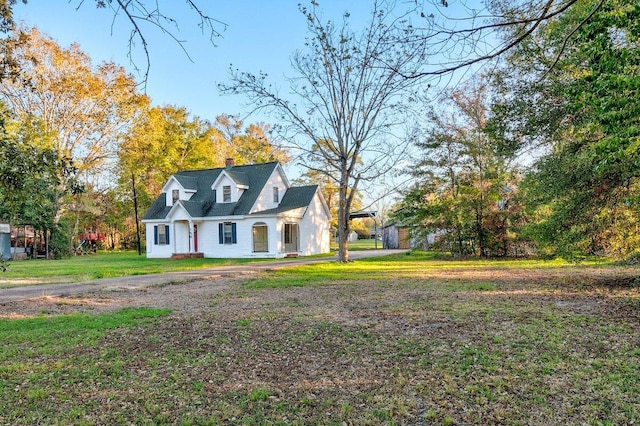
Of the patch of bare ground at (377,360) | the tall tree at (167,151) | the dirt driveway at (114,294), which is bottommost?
the patch of bare ground at (377,360)

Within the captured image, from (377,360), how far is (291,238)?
22122mm

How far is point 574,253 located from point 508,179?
35.1ft

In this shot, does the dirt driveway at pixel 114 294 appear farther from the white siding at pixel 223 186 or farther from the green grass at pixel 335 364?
the white siding at pixel 223 186

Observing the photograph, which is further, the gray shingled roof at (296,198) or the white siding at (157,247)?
the white siding at (157,247)

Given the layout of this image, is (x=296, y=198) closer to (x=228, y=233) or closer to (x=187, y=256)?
(x=228, y=233)

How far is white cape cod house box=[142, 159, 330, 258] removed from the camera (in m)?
24.0

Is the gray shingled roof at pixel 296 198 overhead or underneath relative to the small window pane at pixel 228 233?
overhead

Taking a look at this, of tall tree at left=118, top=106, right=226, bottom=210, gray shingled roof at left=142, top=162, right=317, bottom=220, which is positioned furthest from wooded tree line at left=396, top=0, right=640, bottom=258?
tall tree at left=118, top=106, right=226, bottom=210

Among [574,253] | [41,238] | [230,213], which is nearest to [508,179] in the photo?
[574,253]

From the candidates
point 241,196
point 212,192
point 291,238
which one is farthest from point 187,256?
point 291,238

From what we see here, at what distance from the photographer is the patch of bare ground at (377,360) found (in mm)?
3518

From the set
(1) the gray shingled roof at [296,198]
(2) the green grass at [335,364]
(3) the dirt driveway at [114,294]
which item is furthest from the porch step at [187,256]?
(2) the green grass at [335,364]

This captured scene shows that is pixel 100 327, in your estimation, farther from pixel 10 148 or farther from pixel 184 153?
pixel 184 153

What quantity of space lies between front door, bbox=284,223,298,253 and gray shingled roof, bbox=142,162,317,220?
60.6 inches
